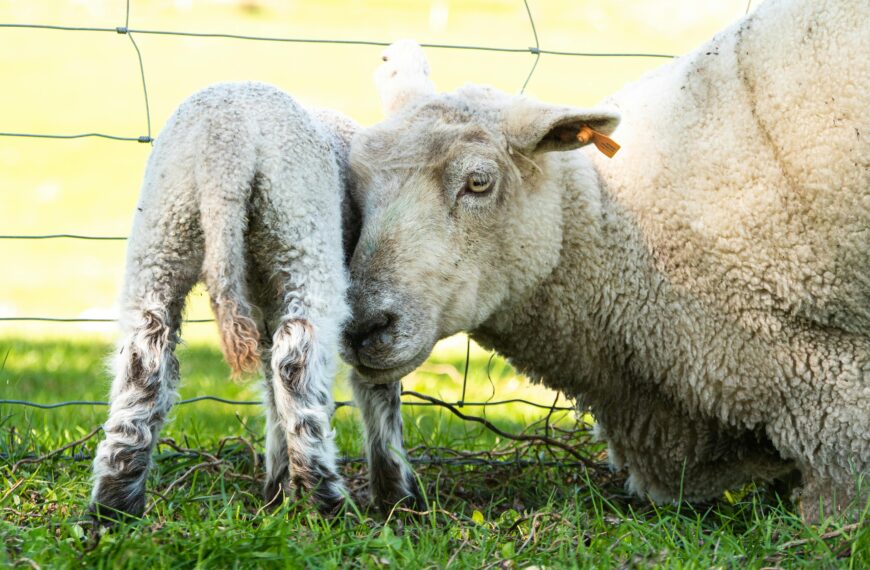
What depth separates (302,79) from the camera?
25281mm

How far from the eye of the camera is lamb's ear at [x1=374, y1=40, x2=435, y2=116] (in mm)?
3848

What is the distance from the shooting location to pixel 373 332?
3.40 metres

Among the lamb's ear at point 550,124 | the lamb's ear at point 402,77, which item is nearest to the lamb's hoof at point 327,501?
the lamb's ear at point 550,124

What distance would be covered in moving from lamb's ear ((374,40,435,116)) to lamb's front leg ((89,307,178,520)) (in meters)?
1.29

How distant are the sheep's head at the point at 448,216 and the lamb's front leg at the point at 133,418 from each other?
650 millimetres

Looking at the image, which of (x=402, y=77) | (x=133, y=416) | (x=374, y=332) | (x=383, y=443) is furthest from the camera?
(x=402, y=77)

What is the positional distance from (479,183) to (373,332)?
1.96ft

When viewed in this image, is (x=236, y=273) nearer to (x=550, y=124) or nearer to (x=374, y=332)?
(x=374, y=332)

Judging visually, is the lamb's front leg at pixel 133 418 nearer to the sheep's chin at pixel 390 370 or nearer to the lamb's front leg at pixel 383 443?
the sheep's chin at pixel 390 370

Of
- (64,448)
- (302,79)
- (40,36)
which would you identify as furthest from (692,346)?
(40,36)

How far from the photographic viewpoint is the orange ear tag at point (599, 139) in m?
3.49

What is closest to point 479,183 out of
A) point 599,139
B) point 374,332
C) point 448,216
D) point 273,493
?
point 448,216

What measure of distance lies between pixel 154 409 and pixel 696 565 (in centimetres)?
149

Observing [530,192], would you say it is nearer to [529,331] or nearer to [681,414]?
[529,331]
